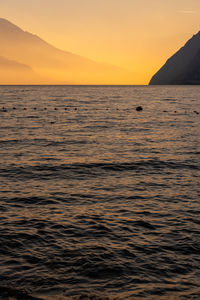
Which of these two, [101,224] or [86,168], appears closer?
[101,224]

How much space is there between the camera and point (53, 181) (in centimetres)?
1908

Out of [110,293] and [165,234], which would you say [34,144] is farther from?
[110,293]

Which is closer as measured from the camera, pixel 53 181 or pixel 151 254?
pixel 151 254

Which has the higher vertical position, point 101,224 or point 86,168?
point 86,168

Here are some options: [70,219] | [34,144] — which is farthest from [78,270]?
[34,144]

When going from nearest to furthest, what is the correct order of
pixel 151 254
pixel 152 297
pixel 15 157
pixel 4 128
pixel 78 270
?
1. pixel 152 297
2. pixel 78 270
3. pixel 151 254
4. pixel 15 157
5. pixel 4 128

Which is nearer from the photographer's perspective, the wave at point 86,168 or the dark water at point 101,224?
the dark water at point 101,224

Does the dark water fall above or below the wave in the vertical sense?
below

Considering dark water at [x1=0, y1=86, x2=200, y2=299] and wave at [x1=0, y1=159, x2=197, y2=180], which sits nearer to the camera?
dark water at [x1=0, y1=86, x2=200, y2=299]

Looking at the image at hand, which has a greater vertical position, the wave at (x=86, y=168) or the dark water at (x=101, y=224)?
the wave at (x=86, y=168)

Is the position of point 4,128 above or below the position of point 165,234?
above

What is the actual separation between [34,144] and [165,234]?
21.1 m

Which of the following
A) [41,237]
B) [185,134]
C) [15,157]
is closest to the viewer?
[41,237]

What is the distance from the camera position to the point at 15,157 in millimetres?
25203
